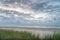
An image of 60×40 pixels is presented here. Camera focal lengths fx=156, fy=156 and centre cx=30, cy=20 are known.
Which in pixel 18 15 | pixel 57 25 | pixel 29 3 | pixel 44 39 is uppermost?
pixel 29 3

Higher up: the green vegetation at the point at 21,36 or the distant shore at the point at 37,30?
the distant shore at the point at 37,30

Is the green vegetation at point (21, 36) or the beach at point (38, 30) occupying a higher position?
the beach at point (38, 30)

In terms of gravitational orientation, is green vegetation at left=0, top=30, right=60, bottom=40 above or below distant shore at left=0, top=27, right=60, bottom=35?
below

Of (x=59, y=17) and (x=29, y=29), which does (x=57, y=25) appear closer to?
(x=59, y=17)

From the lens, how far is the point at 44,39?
1.53 metres

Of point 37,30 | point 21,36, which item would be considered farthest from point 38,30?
point 21,36

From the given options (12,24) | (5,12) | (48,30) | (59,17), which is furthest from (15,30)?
(59,17)

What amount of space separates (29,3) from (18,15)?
0.16m

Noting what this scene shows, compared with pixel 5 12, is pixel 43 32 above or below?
below

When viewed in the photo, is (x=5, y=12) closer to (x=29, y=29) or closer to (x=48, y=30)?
(x=29, y=29)

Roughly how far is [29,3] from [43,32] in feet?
1.05

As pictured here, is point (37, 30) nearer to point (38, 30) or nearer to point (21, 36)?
point (38, 30)

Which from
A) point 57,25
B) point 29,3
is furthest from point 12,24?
point 57,25

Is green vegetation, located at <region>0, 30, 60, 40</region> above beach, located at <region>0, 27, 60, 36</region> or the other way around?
the other way around
